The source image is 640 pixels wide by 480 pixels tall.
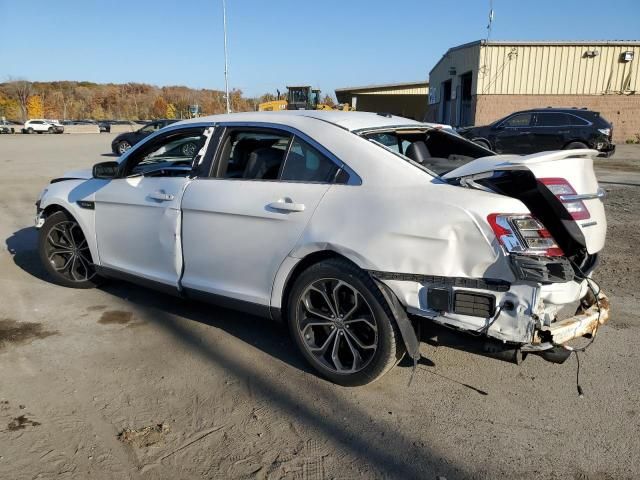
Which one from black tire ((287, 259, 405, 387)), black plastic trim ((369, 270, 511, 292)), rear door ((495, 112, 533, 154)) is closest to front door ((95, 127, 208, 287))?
black tire ((287, 259, 405, 387))

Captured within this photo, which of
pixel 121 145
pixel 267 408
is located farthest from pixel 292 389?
pixel 121 145

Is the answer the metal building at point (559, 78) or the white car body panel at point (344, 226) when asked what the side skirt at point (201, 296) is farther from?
the metal building at point (559, 78)

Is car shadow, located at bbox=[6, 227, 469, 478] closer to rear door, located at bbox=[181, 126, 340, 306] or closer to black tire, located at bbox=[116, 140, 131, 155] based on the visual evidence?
rear door, located at bbox=[181, 126, 340, 306]

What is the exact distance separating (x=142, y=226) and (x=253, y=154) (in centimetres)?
112

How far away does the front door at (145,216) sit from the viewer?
13.1 feet

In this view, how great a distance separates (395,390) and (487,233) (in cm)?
118

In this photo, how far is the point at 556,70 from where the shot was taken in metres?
26.5

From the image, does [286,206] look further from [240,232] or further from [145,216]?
[145,216]

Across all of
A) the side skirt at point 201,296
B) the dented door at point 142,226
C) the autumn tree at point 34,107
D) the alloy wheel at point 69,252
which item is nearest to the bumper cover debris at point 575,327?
the side skirt at point 201,296

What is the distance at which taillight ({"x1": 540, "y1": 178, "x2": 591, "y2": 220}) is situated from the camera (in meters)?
2.91

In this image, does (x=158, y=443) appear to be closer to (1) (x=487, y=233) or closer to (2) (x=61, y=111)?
(1) (x=487, y=233)

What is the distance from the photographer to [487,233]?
8.96 feet

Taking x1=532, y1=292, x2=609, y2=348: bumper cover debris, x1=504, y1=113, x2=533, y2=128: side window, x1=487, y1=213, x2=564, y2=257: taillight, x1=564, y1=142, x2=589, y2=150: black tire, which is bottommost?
x1=532, y1=292, x2=609, y2=348: bumper cover debris

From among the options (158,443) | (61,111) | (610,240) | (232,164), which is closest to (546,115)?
(610,240)
